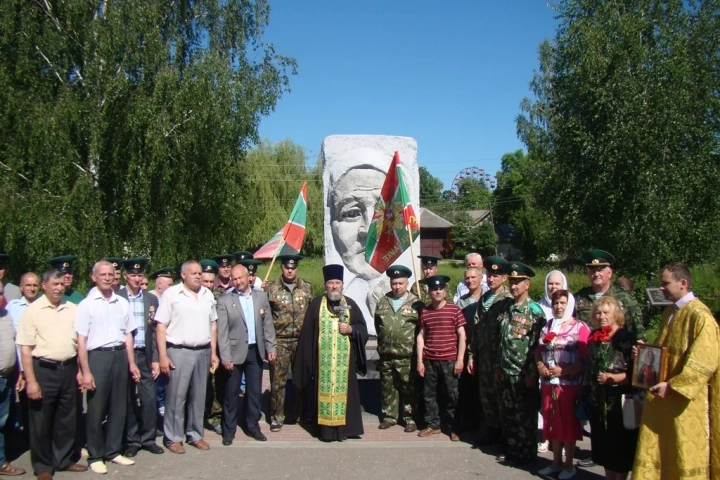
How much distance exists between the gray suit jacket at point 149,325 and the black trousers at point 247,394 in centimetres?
78

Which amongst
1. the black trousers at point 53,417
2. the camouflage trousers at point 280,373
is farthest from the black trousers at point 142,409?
the camouflage trousers at point 280,373

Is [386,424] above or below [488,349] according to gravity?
below

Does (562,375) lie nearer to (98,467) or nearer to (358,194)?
(98,467)

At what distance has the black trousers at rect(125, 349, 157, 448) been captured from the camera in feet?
18.3

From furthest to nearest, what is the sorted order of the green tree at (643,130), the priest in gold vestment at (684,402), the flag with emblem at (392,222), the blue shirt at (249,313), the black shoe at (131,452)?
the green tree at (643,130), the flag with emblem at (392,222), the blue shirt at (249,313), the black shoe at (131,452), the priest in gold vestment at (684,402)

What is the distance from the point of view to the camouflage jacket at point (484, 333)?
5562 mm

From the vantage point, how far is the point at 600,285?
5.38 m

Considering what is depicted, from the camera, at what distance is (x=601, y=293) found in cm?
539

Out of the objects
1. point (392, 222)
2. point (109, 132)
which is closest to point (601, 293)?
point (392, 222)

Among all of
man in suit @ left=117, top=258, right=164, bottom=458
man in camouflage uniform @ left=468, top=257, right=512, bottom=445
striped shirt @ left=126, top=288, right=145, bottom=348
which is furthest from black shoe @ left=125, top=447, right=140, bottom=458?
man in camouflage uniform @ left=468, top=257, right=512, bottom=445

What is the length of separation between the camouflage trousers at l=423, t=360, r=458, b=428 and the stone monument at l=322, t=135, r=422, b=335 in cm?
276

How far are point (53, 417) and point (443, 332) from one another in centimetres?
359

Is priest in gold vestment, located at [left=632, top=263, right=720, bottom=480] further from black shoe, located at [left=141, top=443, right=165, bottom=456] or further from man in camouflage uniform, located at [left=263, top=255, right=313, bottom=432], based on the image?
black shoe, located at [left=141, top=443, right=165, bottom=456]

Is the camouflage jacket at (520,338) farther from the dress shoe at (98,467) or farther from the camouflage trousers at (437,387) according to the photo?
the dress shoe at (98,467)
